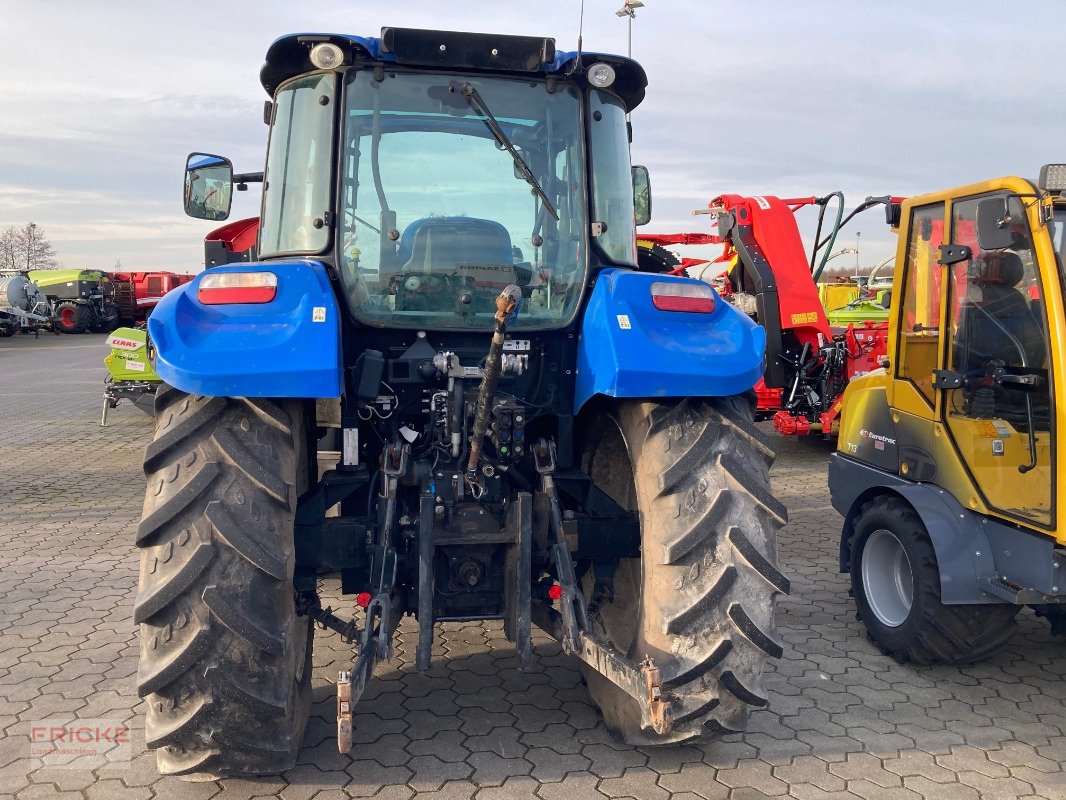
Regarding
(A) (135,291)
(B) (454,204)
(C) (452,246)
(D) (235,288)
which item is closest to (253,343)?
(D) (235,288)

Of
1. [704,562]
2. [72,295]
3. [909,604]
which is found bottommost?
[909,604]

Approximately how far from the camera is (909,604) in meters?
4.49

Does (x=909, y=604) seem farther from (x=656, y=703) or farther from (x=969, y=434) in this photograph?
(x=656, y=703)

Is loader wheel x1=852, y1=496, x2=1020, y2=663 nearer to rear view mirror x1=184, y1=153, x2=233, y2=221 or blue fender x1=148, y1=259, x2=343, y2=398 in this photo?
blue fender x1=148, y1=259, x2=343, y2=398

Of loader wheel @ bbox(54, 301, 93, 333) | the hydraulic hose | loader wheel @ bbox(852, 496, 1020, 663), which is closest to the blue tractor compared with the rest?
loader wheel @ bbox(852, 496, 1020, 663)

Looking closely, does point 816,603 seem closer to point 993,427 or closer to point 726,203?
point 993,427

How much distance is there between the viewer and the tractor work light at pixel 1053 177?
364cm

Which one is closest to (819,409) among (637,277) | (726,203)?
(726,203)

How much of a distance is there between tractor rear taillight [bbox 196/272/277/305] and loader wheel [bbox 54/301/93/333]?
32415 millimetres

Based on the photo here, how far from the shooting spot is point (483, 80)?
3639mm

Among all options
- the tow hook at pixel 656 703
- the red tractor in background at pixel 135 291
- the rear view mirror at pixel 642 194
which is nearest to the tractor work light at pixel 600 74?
the rear view mirror at pixel 642 194

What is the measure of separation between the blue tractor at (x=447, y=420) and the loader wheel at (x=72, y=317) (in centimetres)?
3145

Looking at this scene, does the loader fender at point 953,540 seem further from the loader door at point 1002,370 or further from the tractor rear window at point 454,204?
the tractor rear window at point 454,204

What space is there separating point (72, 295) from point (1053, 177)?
33567 millimetres
